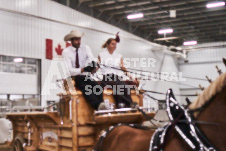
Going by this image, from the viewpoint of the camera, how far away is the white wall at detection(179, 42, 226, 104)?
23328 millimetres

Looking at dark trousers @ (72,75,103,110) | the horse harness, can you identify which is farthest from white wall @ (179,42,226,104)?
the horse harness

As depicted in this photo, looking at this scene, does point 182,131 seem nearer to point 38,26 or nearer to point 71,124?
point 71,124

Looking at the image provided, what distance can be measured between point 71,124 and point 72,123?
1.2 inches

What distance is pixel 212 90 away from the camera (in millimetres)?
2193

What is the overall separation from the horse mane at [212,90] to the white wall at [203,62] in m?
21.3

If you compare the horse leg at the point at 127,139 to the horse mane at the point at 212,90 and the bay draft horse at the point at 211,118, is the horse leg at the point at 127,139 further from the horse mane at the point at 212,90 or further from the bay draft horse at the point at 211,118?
the horse mane at the point at 212,90

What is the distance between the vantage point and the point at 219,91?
7.10 feet

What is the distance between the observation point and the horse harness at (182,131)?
213 centimetres

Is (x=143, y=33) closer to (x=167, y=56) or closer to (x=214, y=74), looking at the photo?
(x=167, y=56)

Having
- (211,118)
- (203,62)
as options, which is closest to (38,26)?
(211,118)

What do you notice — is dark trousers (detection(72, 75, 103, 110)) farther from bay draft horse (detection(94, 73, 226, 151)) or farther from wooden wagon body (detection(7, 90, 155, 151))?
bay draft horse (detection(94, 73, 226, 151))

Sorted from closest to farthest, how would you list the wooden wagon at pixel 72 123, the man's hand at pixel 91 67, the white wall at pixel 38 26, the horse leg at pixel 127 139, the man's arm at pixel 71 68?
the horse leg at pixel 127 139
the wooden wagon at pixel 72 123
the man's hand at pixel 91 67
the man's arm at pixel 71 68
the white wall at pixel 38 26

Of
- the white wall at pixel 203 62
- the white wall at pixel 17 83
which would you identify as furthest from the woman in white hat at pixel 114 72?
the white wall at pixel 203 62

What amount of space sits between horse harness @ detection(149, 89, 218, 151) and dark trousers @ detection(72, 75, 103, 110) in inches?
82.8
